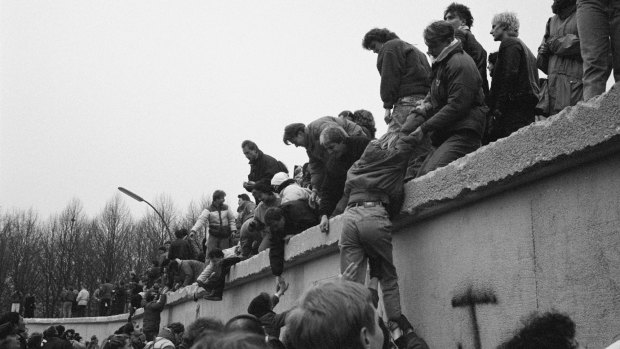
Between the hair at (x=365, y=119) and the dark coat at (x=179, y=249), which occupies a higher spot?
the hair at (x=365, y=119)

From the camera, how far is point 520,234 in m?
4.33

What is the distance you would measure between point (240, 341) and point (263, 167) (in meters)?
8.54

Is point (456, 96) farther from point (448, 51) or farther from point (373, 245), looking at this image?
point (373, 245)

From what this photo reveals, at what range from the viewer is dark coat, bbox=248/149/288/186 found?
10.4 m

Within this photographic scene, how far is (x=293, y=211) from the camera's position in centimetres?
792

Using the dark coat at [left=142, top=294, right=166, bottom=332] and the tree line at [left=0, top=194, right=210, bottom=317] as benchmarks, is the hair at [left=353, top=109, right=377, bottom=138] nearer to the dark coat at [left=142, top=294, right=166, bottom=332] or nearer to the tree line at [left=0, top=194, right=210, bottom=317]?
the dark coat at [left=142, top=294, right=166, bottom=332]

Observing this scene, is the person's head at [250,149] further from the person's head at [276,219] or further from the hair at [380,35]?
the hair at [380,35]

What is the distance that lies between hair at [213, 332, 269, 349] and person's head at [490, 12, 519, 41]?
471 centimetres

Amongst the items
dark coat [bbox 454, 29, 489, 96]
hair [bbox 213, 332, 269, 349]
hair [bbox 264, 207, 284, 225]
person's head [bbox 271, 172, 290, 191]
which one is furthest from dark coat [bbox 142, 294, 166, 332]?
hair [bbox 213, 332, 269, 349]

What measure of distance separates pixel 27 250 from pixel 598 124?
49.5 m

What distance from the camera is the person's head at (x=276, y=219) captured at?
7.84 m

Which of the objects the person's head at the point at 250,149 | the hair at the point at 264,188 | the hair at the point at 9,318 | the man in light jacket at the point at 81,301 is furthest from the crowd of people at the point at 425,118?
the man in light jacket at the point at 81,301

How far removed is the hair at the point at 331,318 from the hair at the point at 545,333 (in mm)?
1929

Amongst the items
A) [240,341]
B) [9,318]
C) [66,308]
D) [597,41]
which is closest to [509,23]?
[597,41]
